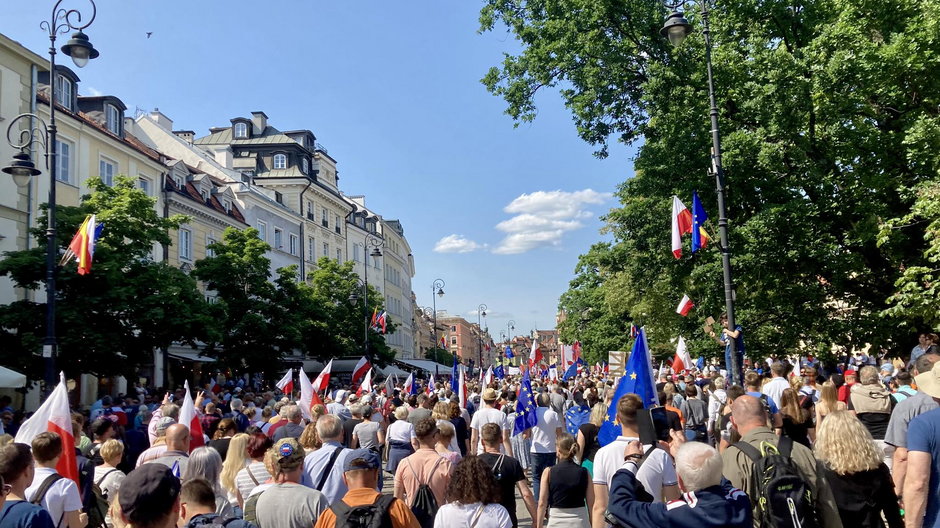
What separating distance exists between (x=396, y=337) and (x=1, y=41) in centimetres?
5919

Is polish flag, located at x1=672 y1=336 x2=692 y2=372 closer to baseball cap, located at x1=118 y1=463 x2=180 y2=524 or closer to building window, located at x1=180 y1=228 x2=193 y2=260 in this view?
baseball cap, located at x1=118 y1=463 x2=180 y2=524

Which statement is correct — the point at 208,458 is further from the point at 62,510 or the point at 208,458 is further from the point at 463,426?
the point at 463,426

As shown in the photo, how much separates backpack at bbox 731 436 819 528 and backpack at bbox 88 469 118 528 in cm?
493

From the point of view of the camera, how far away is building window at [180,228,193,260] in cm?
3597

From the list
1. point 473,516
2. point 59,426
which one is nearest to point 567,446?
point 473,516

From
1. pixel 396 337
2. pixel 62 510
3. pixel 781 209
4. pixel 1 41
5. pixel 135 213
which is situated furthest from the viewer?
pixel 396 337

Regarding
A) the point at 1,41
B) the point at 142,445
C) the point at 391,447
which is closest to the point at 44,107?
the point at 1,41

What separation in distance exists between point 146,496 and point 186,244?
3484 cm

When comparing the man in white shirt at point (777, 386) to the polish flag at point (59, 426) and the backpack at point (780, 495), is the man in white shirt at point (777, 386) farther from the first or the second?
the polish flag at point (59, 426)

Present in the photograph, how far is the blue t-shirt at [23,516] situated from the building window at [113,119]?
3059 cm

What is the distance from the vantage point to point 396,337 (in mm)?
80312

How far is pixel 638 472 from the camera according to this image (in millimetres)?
5270

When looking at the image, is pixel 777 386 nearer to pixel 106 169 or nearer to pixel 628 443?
pixel 628 443

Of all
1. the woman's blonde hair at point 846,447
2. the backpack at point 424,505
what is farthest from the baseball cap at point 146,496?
the woman's blonde hair at point 846,447
